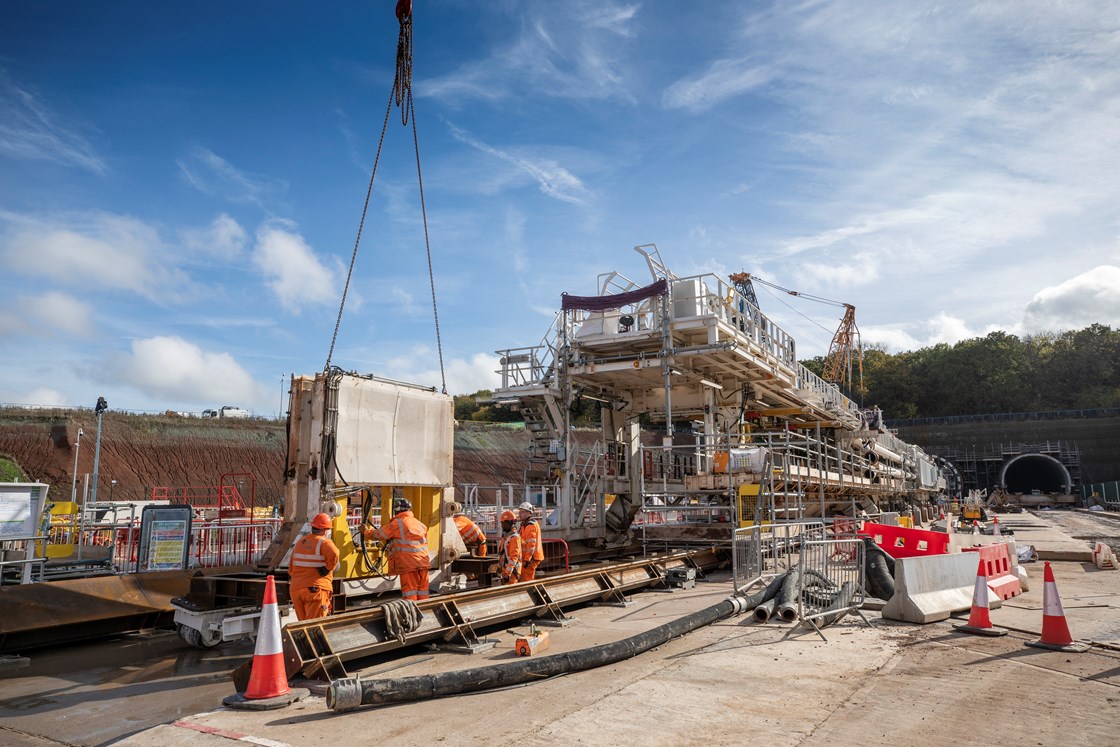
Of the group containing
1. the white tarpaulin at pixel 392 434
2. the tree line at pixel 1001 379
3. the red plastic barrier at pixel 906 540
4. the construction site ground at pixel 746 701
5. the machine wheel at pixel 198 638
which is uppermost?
the tree line at pixel 1001 379

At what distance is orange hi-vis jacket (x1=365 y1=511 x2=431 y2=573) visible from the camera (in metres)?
8.66

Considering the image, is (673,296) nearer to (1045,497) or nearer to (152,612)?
(152,612)

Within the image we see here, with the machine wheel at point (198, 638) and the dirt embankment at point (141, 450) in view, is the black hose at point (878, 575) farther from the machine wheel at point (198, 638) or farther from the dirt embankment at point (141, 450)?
the dirt embankment at point (141, 450)

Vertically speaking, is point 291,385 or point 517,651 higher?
point 291,385

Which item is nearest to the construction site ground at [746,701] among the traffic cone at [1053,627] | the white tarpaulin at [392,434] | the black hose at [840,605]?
the traffic cone at [1053,627]

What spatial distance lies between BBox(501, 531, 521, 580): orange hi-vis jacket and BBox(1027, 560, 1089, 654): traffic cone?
609 centimetres

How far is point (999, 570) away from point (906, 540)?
1.36 meters

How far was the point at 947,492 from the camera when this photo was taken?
6581 centimetres

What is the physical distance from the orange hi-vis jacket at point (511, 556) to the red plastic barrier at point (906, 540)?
5494mm

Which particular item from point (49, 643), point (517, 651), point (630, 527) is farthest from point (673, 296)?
point (49, 643)

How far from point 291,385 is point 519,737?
5996 millimetres

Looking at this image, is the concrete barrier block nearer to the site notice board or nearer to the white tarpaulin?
the white tarpaulin

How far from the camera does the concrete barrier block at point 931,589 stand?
8875 millimetres

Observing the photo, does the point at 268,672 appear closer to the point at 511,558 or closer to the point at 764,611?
the point at 511,558
